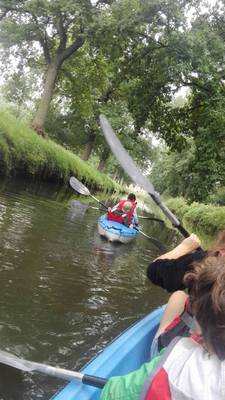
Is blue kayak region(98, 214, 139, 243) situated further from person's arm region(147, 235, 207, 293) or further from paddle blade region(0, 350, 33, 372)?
person's arm region(147, 235, 207, 293)

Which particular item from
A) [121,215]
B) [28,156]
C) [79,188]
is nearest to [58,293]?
[121,215]

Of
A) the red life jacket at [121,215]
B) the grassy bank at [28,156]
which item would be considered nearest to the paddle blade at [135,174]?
the red life jacket at [121,215]

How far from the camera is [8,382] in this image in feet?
10.9

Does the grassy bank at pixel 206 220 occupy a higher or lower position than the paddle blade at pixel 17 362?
higher

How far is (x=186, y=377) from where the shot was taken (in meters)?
1.46

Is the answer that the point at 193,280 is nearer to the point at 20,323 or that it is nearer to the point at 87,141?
the point at 20,323

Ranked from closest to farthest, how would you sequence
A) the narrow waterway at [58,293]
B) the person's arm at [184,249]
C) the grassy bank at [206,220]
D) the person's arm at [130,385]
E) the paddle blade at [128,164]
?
the person's arm at [130,385], the person's arm at [184,249], the narrow waterway at [58,293], the paddle blade at [128,164], the grassy bank at [206,220]

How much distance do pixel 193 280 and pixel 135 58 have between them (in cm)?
1413

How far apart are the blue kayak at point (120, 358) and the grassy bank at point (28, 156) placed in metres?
12.5

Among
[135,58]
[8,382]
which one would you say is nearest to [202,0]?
[135,58]

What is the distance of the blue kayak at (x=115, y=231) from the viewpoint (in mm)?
10766

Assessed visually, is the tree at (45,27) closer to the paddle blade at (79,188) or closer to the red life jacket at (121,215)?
the paddle blade at (79,188)

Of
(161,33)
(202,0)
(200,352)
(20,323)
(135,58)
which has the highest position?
(202,0)

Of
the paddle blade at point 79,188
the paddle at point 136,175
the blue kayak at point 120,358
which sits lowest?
the blue kayak at point 120,358
